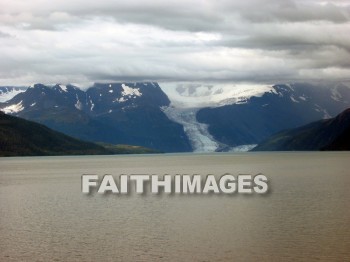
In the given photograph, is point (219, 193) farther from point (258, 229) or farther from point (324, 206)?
point (258, 229)

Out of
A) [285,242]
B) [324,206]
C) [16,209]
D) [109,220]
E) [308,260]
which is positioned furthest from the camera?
[16,209]

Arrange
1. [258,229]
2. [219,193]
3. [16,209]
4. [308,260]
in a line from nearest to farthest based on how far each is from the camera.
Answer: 1. [308,260]
2. [258,229]
3. [16,209]
4. [219,193]

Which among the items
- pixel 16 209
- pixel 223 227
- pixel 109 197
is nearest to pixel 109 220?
pixel 223 227

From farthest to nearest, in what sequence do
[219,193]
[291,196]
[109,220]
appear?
[219,193] < [291,196] < [109,220]

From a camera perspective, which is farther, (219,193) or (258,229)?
(219,193)

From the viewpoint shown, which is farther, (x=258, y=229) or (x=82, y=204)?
(x=82, y=204)

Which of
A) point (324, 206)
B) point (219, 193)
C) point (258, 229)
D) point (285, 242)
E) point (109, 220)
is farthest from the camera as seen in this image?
point (219, 193)

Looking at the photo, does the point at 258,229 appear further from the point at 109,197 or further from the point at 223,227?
the point at 109,197

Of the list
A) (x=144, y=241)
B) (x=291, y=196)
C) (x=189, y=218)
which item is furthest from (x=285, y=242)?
(x=291, y=196)
